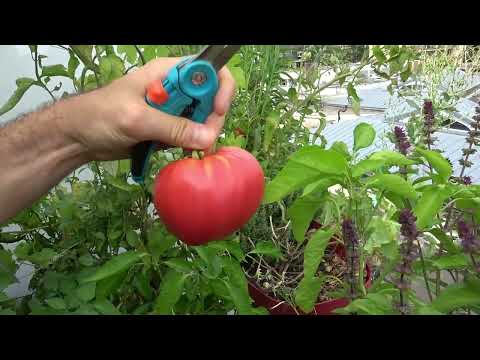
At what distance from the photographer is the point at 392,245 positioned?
1.87 ft

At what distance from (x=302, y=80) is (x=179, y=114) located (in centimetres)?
55

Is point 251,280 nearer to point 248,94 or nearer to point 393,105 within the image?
point 248,94

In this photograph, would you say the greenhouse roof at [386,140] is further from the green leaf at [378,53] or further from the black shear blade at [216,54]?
the black shear blade at [216,54]

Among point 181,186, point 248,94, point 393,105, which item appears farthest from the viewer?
point 393,105

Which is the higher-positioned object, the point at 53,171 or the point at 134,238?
the point at 53,171

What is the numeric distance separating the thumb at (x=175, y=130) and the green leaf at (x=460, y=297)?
0.28 metres

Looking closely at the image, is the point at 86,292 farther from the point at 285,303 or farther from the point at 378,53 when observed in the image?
the point at 378,53

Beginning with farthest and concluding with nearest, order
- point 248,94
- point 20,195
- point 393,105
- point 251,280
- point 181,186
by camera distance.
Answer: point 393,105 < point 248,94 < point 251,280 < point 20,195 < point 181,186

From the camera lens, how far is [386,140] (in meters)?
1.34

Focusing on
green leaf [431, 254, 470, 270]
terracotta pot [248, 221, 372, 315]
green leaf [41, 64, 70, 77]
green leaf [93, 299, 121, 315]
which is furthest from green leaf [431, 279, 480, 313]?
green leaf [41, 64, 70, 77]

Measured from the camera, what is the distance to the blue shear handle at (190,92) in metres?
0.44

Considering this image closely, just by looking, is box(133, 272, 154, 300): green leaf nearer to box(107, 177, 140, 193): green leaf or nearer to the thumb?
box(107, 177, 140, 193): green leaf

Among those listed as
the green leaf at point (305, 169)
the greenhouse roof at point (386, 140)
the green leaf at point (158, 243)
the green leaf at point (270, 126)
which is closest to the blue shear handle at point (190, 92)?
the green leaf at point (305, 169)

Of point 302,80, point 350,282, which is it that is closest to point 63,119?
point 350,282
